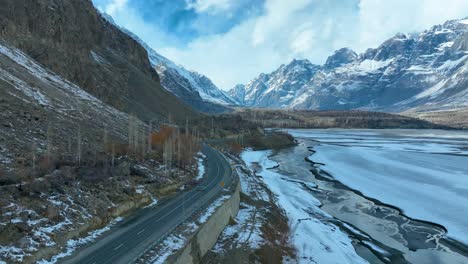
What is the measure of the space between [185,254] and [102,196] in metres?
11.8

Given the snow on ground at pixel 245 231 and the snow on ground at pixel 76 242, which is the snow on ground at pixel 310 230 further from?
the snow on ground at pixel 76 242

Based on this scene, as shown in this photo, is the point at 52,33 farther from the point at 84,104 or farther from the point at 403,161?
the point at 403,161

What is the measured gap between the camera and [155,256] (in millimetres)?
30281

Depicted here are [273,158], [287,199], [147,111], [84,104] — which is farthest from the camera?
[147,111]

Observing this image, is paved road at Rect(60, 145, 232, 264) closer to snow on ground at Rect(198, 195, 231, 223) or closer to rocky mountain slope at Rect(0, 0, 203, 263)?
snow on ground at Rect(198, 195, 231, 223)

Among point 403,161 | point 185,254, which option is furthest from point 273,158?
point 185,254

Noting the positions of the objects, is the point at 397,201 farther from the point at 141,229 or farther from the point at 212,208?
the point at 141,229

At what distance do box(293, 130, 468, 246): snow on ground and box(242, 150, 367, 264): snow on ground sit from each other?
1214 cm

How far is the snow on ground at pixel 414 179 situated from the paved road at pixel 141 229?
29.0m

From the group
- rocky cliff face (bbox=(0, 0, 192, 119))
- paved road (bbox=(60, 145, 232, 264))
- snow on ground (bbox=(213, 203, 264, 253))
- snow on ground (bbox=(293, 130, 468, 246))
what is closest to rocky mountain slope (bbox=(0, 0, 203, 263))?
rocky cliff face (bbox=(0, 0, 192, 119))

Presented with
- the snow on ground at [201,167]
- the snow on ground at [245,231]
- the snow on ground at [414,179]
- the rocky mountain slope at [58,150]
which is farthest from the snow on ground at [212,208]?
the snow on ground at [414,179]

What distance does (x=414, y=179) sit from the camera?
8106 centimetres

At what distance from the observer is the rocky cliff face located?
102 m

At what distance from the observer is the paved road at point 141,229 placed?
29.2m
